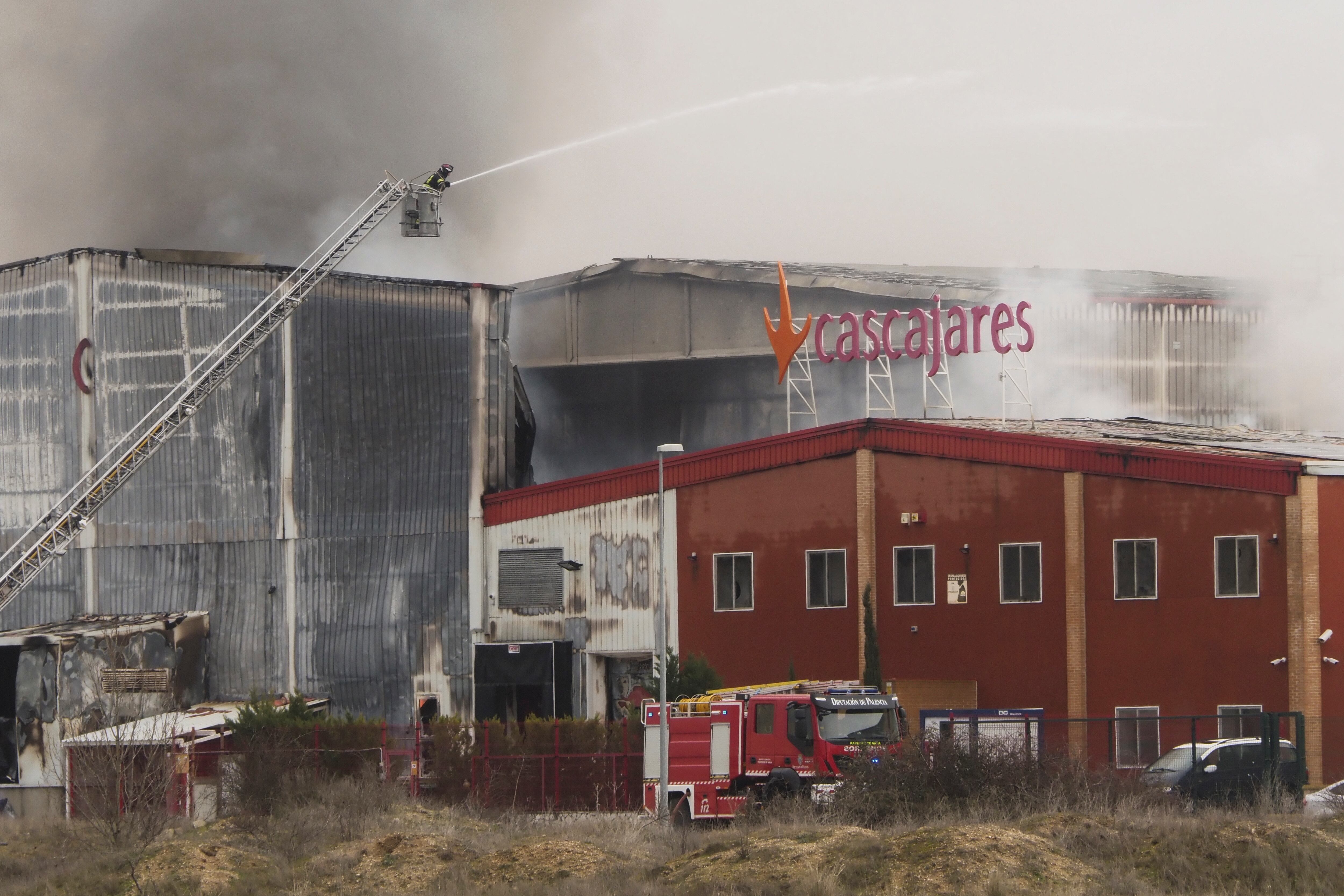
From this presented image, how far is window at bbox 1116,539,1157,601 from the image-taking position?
33656mm

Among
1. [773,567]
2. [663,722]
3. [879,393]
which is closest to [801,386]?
[879,393]

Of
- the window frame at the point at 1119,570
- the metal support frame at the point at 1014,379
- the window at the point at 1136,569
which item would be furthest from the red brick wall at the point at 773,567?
the metal support frame at the point at 1014,379

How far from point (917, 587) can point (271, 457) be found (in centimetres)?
1624

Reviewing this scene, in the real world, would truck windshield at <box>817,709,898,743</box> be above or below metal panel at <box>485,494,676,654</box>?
below

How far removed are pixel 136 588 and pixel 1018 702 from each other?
858 inches

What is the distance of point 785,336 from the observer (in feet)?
141

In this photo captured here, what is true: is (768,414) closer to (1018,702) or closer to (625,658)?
(625,658)

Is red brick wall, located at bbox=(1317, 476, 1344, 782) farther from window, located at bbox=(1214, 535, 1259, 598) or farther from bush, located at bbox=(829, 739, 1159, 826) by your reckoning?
bush, located at bbox=(829, 739, 1159, 826)

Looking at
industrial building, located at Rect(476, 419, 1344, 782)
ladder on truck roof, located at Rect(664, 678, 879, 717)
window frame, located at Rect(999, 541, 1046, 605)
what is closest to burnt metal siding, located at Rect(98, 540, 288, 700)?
industrial building, located at Rect(476, 419, 1344, 782)

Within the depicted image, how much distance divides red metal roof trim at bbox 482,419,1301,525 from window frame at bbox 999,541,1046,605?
5.41ft

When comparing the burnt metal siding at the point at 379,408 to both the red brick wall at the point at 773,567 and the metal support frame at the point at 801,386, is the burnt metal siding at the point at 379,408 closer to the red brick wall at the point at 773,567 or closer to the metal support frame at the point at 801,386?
the red brick wall at the point at 773,567

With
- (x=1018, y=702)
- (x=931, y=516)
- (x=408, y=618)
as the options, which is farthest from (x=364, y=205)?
(x=1018, y=702)

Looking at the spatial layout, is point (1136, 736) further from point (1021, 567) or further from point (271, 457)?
point (271, 457)

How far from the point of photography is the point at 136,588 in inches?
1630
